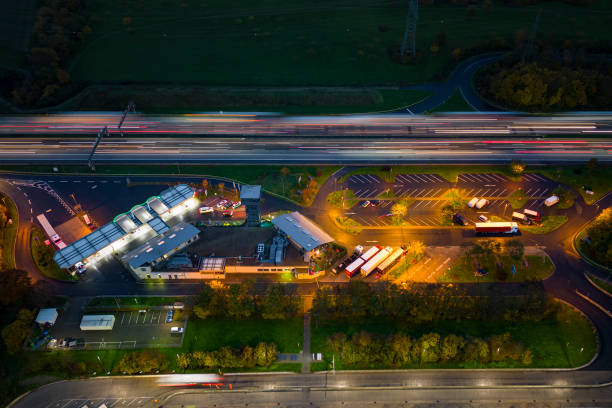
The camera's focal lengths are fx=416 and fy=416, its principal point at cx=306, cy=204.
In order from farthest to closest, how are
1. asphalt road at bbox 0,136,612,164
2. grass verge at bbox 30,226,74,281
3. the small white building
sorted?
1. asphalt road at bbox 0,136,612,164
2. grass verge at bbox 30,226,74,281
3. the small white building

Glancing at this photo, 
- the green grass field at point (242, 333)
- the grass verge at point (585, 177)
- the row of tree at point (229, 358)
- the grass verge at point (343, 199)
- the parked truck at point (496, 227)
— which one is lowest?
the row of tree at point (229, 358)

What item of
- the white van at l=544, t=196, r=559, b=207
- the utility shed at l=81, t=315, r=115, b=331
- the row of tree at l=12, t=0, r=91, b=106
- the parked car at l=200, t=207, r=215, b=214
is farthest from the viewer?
the row of tree at l=12, t=0, r=91, b=106

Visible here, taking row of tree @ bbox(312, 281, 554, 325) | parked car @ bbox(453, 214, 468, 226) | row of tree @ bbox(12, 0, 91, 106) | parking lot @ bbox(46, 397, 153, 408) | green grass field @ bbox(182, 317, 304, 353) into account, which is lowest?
parking lot @ bbox(46, 397, 153, 408)

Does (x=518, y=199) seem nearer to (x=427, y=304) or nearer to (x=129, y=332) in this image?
(x=427, y=304)

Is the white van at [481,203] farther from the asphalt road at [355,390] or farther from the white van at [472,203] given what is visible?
the asphalt road at [355,390]

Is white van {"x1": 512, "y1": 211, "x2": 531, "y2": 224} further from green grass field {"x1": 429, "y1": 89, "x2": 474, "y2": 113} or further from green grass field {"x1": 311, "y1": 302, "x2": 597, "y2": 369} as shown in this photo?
green grass field {"x1": 429, "y1": 89, "x2": 474, "y2": 113}

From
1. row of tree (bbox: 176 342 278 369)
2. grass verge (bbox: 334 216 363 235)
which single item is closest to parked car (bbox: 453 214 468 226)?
grass verge (bbox: 334 216 363 235)

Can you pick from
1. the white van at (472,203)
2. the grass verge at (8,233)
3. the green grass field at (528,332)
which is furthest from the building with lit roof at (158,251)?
the white van at (472,203)

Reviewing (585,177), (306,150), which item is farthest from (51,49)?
(585,177)
